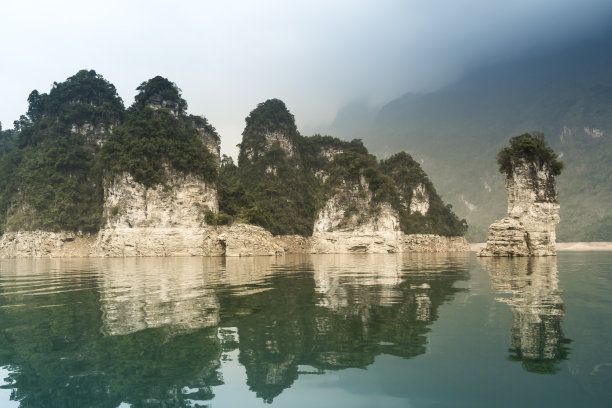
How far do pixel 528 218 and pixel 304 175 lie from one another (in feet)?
A: 242

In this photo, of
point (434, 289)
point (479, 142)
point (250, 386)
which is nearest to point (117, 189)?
point (434, 289)

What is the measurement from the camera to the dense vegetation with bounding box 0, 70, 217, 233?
64750mm

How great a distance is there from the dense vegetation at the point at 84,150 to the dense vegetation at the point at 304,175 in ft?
41.0

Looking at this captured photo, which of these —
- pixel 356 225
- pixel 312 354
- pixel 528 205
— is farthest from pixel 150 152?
pixel 312 354

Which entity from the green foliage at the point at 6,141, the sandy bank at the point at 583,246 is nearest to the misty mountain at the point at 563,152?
the sandy bank at the point at 583,246

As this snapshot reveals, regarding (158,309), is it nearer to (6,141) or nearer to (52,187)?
(52,187)

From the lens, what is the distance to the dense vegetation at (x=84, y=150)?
64.8 m

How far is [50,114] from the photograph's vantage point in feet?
267

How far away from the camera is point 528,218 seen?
36000 millimetres

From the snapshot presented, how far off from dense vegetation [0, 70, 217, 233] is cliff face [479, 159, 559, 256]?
155ft

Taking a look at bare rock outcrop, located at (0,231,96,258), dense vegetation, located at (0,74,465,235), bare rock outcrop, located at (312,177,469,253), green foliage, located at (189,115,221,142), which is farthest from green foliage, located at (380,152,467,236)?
bare rock outcrop, located at (0,231,96,258)

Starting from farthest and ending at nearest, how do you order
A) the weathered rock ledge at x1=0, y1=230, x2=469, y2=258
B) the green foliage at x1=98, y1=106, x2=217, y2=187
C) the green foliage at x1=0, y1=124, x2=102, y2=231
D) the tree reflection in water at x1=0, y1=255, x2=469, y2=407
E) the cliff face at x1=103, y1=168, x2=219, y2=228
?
the green foliage at x1=0, y1=124, x2=102, y2=231 < the green foliage at x1=98, y1=106, x2=217, y2=187 < the cliff face at x1=103, y1=168, x2=219, y2=228 < the weathered rock ledge at x1=0, y1=230, x2=469, y2=258 < the tree reflection in water at x1=0, y1=255, x2=469, y2=407

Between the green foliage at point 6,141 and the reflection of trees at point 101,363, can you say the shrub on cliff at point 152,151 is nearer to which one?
the green foliage at point 6,141

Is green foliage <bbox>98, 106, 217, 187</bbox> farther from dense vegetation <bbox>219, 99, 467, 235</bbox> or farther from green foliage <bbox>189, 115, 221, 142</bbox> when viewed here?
green foliage <bbox>189, 115, 221, 142</bbox>
